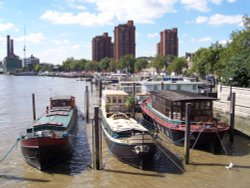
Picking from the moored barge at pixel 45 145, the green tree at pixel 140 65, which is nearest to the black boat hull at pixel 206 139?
the moored barge at pixel 45 145

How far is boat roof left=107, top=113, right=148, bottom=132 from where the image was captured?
24.8 metres

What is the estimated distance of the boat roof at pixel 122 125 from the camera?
978 inches

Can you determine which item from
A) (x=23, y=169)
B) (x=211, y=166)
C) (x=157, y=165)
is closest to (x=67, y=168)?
(x=23, y=169)

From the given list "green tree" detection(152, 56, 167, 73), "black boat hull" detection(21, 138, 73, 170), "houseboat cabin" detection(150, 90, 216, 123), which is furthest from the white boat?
"green tree" detection(152, 56, 167, 73)

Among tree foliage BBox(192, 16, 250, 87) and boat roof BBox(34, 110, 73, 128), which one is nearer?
boat roof BBox(34, 110, 73, 128)

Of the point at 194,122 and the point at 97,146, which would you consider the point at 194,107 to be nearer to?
the point at 194,122

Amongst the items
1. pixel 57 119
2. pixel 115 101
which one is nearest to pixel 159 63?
pixel 115 101

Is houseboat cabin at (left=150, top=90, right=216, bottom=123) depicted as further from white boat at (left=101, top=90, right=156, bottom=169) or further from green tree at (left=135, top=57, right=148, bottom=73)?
green tree at (left=135, top=57, right=148, bottom=73)

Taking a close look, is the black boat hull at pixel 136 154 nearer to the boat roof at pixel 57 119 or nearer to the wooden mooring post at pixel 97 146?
the wooden mooring post at pixel 97 146

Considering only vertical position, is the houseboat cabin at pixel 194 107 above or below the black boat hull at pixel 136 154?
above

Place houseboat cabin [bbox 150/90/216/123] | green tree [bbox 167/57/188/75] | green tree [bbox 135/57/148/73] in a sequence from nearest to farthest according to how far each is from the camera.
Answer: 1. houseboat cabin [bbox 150/90/216/123]
2. green tree [bbox 167/57/188/75]
3. green tree [bbox 135/57/148/73]

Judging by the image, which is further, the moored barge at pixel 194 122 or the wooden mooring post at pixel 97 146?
the moored barge at pixel 194 122

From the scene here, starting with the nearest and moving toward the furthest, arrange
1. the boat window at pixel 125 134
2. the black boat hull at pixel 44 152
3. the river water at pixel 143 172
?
1. the river water at pixel 143 172
2. the black boat hull at pixel 44 152
3. the boat window at pixel 125 134

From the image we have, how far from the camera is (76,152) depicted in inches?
1107
